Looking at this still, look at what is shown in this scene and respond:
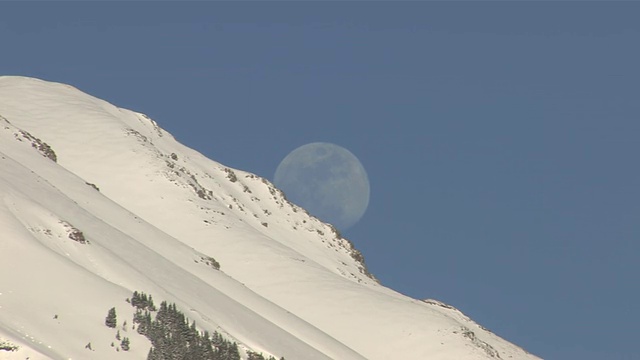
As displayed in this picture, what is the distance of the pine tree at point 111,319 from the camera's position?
1555 inches

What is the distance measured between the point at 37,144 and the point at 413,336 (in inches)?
1280

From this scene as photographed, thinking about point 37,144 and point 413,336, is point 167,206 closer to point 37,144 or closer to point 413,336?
point 37,144

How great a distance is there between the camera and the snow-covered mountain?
4109 centimetres

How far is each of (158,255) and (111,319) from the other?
21917 millimetres

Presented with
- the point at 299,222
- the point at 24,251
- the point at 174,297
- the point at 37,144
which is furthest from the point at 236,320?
the point at 299,222

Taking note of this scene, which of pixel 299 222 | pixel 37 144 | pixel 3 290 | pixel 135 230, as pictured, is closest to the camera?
pixel 3 290

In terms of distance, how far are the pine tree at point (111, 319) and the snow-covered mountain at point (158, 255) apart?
265 millimetres

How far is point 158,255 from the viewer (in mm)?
61625

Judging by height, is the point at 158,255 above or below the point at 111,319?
above

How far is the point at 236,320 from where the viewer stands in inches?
2082

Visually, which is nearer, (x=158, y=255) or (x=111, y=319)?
(x=111, y=319)

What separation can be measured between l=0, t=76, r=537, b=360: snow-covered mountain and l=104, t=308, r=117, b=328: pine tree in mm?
265

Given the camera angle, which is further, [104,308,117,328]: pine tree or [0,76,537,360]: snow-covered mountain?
[0,76,537,360]: snow-covered mountain

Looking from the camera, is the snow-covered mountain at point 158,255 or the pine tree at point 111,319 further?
the snow-covered mountain at point 158,255
